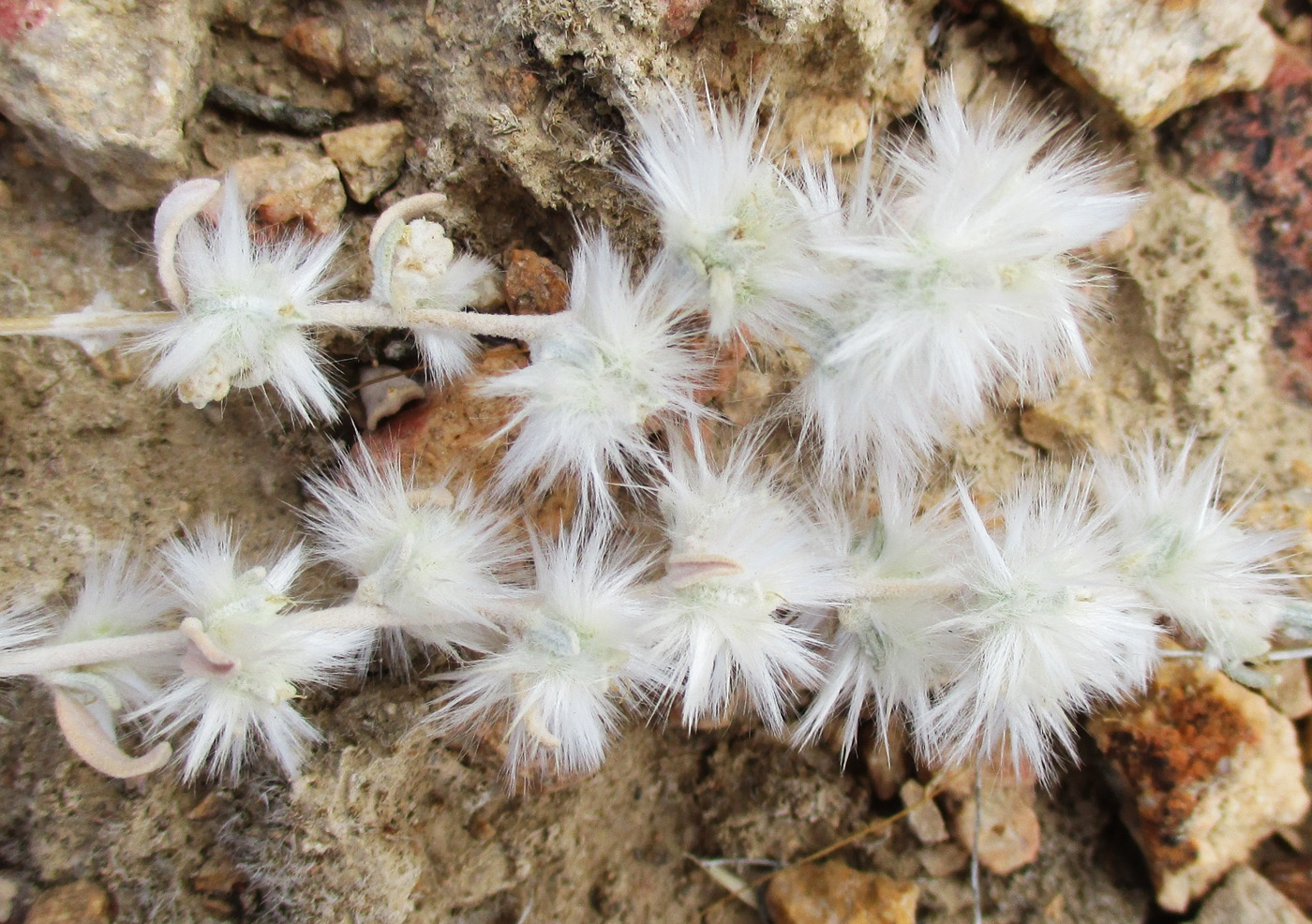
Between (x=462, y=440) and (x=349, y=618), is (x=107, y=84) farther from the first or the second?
(x=349, y=618)

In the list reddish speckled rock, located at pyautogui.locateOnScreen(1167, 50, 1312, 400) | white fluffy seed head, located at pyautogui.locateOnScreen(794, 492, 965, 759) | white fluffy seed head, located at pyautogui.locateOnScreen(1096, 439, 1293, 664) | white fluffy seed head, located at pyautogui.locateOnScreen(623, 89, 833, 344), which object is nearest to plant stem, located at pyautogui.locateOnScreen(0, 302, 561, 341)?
white fluffy seed head, located at pyautogui.locateOnScreen(623, 89, 833, 344)

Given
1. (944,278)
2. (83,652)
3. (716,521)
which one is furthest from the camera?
(716,521)

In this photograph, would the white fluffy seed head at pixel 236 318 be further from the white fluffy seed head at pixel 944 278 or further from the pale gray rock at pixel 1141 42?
the pale gray rock at pixel 1141 42

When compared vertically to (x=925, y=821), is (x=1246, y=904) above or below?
above

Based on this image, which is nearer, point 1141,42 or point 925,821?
point 1141,42

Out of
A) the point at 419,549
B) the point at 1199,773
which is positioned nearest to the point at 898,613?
the point at 1199,773

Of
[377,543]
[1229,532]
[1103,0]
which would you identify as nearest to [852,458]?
[1229,532]

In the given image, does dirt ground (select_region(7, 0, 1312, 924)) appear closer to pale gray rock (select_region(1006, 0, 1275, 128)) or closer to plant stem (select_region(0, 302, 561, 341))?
pale gray rock (select_region(1006, 0, 1275, 128))
